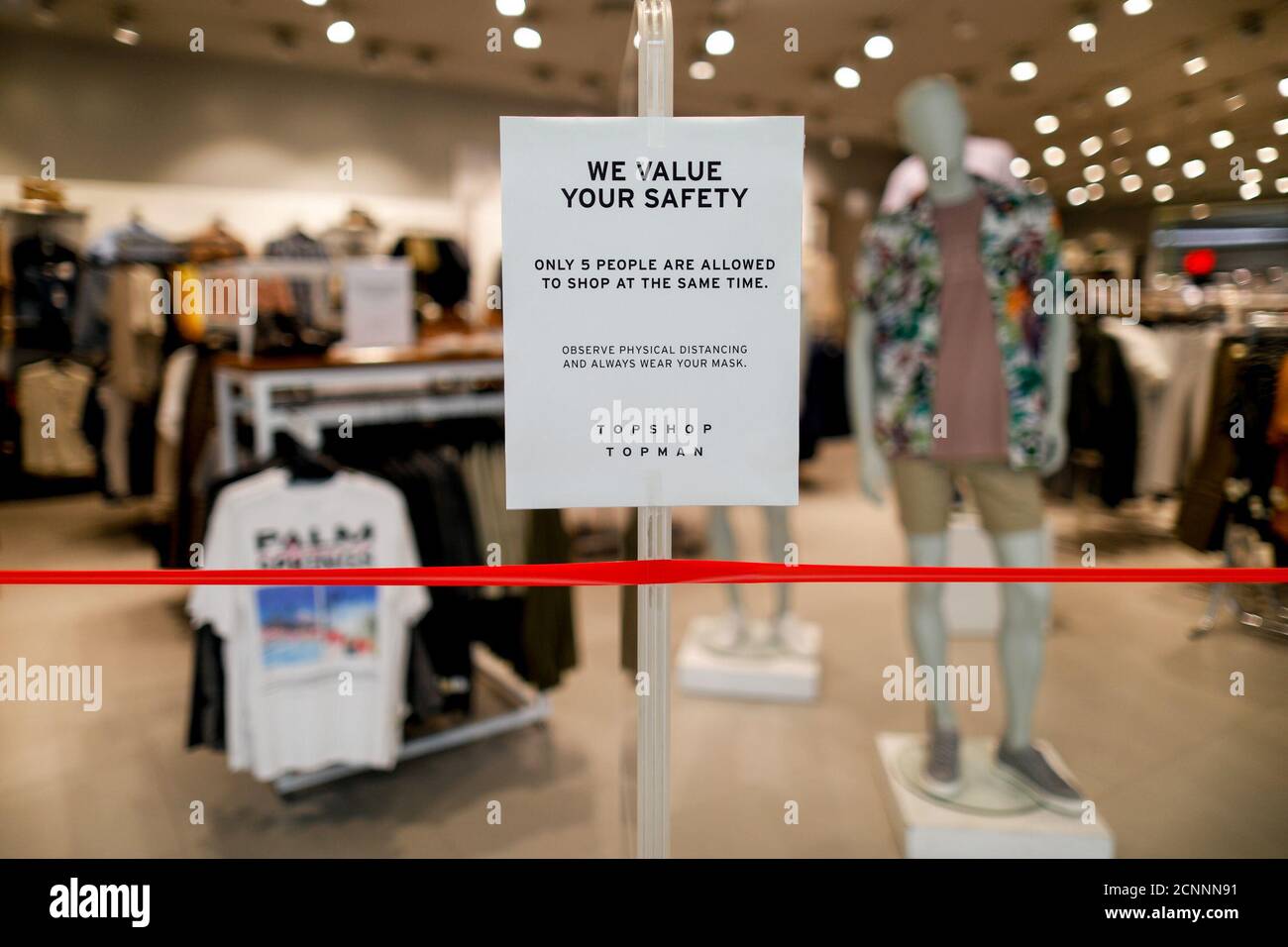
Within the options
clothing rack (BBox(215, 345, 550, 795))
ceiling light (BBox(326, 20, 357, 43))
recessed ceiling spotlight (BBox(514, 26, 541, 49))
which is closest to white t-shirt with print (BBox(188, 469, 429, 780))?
clothing rack (BBox(215, 345, 550, 795))

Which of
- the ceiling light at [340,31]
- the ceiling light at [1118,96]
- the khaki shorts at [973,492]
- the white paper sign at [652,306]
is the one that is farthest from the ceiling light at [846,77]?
the white paper sign at [652,306]

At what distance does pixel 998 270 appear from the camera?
82.2 inches

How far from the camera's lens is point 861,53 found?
4805 mm

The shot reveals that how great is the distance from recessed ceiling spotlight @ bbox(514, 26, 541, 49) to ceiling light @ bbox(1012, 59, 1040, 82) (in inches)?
95.6

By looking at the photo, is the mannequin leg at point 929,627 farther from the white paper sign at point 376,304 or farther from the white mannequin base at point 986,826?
the white paper sign at point 376,304

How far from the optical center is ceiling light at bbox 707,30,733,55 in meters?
4.36

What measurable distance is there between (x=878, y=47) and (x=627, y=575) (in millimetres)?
4401

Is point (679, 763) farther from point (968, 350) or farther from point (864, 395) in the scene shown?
point (968, 350)

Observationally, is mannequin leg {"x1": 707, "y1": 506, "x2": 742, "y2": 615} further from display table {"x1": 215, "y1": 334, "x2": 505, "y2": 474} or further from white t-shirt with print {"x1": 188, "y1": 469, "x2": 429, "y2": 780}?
white t-shirt with print {"x1": 188, "y1": 469, "x2": 429, "y2": 780}

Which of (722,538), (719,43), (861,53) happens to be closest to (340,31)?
(719,43)

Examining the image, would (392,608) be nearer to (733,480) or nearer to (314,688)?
(314,688)

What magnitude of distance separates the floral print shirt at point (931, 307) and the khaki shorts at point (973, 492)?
60mm

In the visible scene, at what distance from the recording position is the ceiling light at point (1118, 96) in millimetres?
3843

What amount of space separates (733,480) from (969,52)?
4.32m
